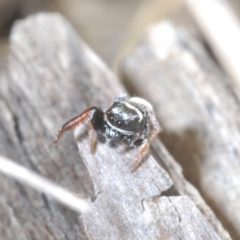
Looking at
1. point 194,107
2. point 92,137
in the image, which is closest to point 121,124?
point 92,137

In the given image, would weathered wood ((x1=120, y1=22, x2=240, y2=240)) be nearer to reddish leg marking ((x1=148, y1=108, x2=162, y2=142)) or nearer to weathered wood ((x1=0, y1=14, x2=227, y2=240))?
weathered wood ((x1=0, y1=14, x2=227, y2=240))

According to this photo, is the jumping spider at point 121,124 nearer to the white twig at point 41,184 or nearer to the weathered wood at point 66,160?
the weathered wood at point 66,160

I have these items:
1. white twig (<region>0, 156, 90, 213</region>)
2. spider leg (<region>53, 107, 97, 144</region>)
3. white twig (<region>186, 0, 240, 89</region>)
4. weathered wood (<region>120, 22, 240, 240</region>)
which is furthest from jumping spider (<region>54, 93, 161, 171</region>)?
white twig (<region>186, 0, 240, 89</region>)

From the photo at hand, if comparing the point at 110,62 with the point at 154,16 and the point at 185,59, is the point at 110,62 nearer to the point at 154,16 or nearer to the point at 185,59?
the point at 154,16

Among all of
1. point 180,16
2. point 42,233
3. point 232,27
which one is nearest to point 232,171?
point 42,233

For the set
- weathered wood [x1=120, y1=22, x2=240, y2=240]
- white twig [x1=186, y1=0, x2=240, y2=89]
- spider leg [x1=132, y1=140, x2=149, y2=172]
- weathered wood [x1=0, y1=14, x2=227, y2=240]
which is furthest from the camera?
white twig [x1=186, y1=0, x2=240, y2=89]
